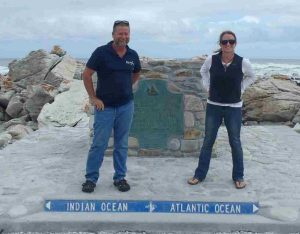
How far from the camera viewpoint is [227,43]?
5.72 meters

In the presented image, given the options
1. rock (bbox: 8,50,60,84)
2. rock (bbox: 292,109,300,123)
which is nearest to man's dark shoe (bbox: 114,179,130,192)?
rock (bbox: 292,109,300,123)

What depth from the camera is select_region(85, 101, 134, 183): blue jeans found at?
19.0ft

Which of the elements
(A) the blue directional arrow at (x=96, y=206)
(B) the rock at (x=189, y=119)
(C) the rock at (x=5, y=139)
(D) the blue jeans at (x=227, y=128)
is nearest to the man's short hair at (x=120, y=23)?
(D) the blue jeans at (x=227, y=128)

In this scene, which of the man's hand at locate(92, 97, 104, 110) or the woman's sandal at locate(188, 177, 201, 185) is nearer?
the man's hand at locate(92, 97, 104, 110)

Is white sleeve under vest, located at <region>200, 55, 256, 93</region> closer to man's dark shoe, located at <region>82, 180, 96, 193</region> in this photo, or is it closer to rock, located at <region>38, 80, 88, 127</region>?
man's dark shoe, located at <region>82, 180, 96, 193</region>

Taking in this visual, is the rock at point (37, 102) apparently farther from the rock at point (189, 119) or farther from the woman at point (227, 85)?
the woman at point (227, 85)

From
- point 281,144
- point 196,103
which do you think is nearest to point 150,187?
point 196,103

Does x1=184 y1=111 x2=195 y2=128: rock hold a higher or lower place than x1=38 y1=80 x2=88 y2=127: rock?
higher

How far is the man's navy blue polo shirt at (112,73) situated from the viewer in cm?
560

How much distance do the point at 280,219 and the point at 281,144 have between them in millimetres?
4150

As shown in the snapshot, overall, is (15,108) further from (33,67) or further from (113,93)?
(113,93)

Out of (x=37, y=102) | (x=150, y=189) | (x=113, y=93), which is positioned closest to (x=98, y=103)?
(x=113, y=93)

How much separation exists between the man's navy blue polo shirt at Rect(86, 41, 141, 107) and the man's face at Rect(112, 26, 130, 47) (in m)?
0.12

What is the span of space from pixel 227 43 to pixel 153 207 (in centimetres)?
208
